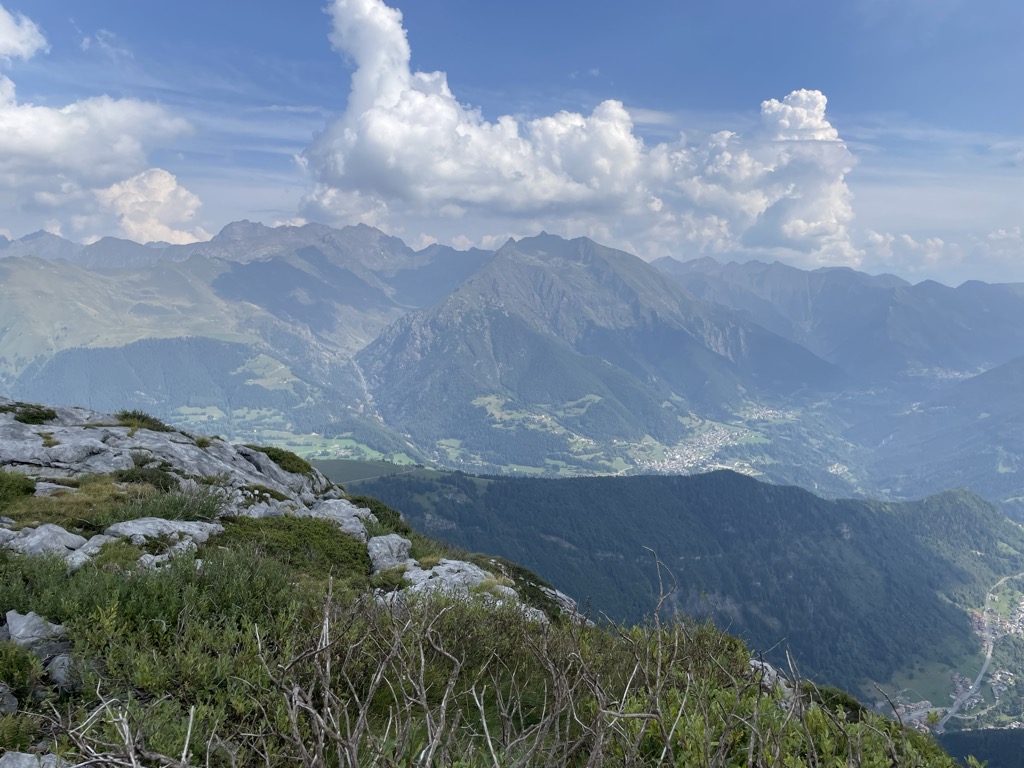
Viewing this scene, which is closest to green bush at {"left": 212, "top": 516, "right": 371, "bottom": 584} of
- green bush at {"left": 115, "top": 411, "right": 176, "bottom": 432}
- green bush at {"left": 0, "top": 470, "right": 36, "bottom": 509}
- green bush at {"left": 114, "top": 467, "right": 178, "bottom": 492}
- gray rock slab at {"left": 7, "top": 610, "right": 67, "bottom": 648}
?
green bush at {"left": 114, "top": 467, "right": 178, "bottom": 492}

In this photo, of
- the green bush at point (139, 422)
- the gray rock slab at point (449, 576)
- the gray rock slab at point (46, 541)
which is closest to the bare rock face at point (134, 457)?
the green bush at point (139, 422)

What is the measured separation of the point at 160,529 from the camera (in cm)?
1398

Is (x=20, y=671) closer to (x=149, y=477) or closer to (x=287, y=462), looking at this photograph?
(x=149, y=477)

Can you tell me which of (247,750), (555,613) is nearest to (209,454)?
(555,613)

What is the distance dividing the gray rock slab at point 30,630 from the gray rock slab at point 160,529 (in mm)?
4703

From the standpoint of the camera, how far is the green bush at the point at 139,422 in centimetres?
2783

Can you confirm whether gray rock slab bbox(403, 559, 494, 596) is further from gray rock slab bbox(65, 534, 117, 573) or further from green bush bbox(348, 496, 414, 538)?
gray rock slab bbox(65, 534, 117, 573)

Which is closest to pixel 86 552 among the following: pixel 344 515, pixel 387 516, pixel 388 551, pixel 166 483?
pixel 166 483

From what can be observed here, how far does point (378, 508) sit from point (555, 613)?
1296 cm

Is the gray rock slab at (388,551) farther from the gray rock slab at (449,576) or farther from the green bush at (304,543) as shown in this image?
the gray rock slab at (449,576)

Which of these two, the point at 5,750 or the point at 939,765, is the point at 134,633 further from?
the point at 939,765

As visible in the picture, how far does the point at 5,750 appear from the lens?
5.97 metres

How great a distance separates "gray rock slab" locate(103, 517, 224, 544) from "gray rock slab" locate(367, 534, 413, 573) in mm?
5476

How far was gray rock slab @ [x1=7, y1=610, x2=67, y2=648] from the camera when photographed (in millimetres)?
8055
